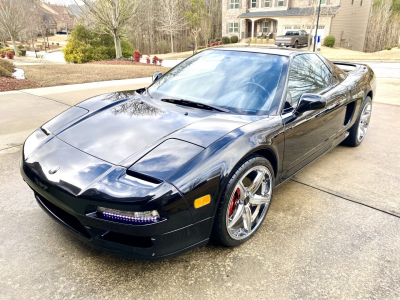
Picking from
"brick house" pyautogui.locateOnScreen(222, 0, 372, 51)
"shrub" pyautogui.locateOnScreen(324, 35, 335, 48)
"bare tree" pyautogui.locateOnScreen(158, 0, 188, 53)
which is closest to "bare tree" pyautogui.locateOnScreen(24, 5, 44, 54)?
"bare tree" pyautogui.locateOnScreen(158, 0, 188, 53)


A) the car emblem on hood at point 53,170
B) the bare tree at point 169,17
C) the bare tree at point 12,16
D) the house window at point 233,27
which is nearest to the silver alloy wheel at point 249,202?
the car emblem on hood at point 53,170

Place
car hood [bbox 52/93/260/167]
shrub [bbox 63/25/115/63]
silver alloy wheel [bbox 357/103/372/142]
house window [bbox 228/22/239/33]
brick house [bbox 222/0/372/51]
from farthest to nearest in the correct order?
house window [bbox 228/22/239/33], brick house [bbox 222/0/372/51], shrub [bbox 63/25/115/63], silver alloy wheel [bbox 357/103/372/142], car hood [bbox 52/93/260/167]

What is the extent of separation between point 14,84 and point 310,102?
7969 mm

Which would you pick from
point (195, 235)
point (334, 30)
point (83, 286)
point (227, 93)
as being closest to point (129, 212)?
point (195, 235)

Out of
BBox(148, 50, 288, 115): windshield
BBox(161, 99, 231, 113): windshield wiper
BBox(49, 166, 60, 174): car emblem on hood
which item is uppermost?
BBox(148, 50, 288, 115): windshield

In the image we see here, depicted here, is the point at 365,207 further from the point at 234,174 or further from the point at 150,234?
the point at 150,234

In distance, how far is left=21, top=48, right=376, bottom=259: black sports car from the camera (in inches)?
67.4

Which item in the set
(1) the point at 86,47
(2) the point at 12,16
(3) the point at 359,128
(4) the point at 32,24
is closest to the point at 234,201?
(3) the point at 359,128

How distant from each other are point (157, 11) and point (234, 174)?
42023 millimetres

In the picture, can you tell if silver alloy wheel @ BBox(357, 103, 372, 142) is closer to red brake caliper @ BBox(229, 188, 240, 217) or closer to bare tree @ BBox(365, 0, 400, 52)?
red brake caliper @ BBox(229, 188, 240, 217)

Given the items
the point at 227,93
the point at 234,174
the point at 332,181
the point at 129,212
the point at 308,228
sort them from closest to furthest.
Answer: the point at 129,212, the point at 234,174, the point at 308,228, the point at 227,93, the point at 332,181

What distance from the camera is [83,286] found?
6.09 ft

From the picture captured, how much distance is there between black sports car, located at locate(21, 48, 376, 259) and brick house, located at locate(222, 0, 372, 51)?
33.6 m

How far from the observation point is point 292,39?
92.6 ft
